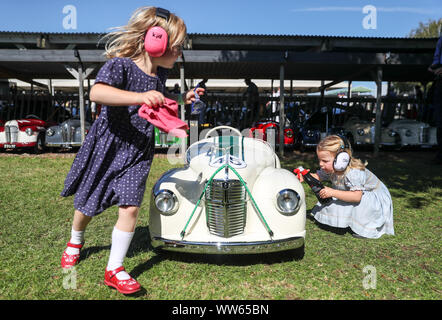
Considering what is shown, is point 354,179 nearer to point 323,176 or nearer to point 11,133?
point 323,176

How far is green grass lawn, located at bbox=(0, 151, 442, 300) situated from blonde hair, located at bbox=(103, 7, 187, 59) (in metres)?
1.63

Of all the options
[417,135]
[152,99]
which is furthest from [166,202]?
[417,135]

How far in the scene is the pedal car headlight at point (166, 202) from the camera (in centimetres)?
256

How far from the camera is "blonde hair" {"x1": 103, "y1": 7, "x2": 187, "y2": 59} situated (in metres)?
2.05

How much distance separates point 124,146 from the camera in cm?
214

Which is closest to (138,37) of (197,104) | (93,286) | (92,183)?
(197,104)

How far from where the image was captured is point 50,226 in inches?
136

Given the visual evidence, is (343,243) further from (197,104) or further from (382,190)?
(197,104)

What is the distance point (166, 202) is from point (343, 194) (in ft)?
5.95

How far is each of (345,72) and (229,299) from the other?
11.2m

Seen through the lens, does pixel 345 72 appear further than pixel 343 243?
Yes

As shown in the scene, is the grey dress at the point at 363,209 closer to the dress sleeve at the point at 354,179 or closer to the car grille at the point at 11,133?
the dress sleeve at the point at 354,179
